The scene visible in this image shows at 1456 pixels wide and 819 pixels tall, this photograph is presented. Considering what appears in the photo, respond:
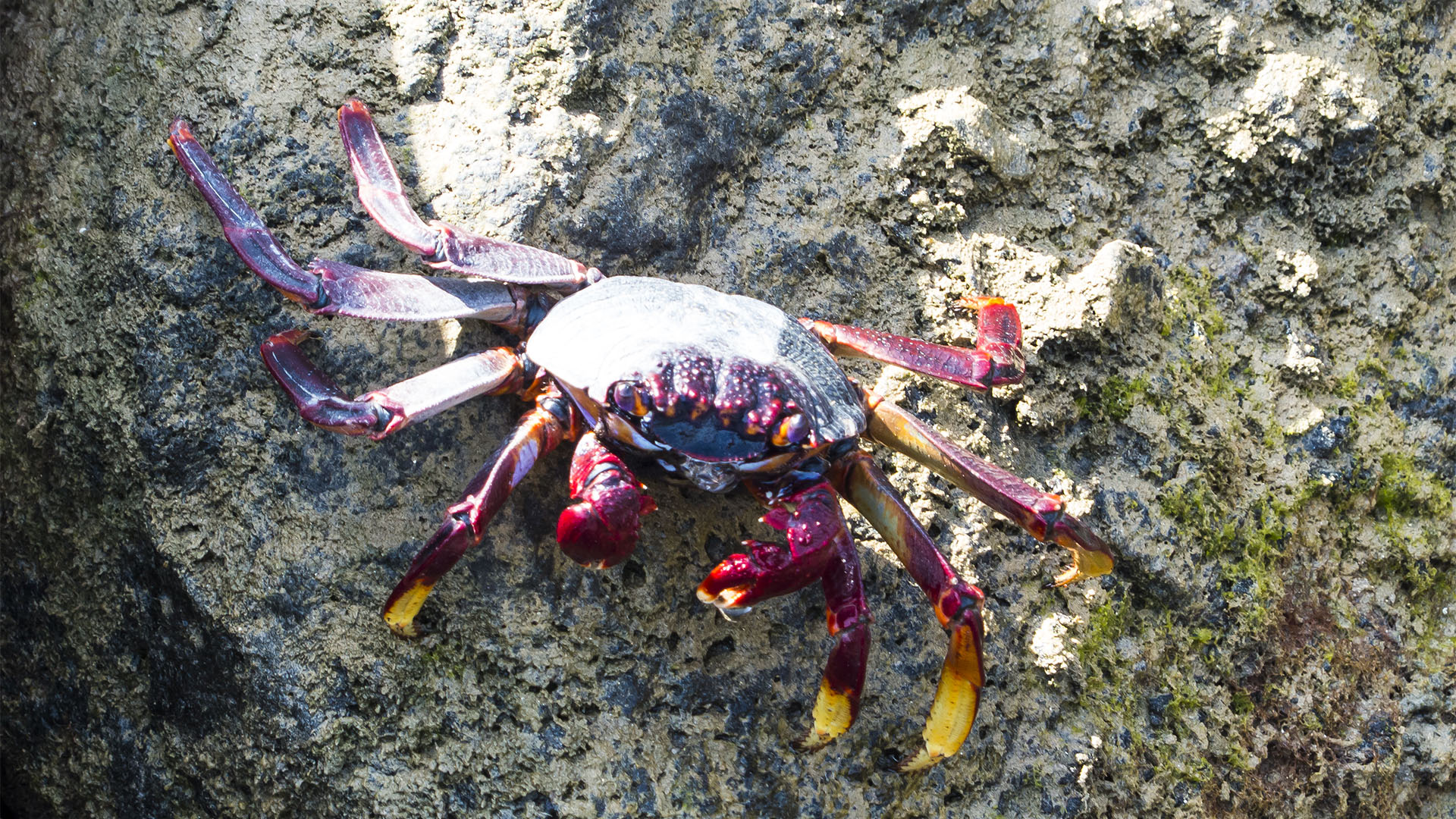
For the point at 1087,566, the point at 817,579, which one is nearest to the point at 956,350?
the point at 1087,566

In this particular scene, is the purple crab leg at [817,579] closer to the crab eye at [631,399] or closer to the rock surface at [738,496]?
the rock surface at [738,496]

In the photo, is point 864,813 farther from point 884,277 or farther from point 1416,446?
point 1416,446

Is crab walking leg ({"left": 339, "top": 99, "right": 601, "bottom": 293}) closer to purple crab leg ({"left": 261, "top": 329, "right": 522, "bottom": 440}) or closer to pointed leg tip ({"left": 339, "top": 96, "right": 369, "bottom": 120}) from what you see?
pointed leg tip ({"left": 339, "top": 96, "right": 369, "bottom": 120})

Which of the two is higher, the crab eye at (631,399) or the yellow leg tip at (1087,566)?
the crab eye at (631,399)

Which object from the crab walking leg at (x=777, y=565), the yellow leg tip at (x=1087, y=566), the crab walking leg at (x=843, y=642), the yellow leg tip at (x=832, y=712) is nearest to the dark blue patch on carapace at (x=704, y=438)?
the crab walking leg at (x=777, y=565)

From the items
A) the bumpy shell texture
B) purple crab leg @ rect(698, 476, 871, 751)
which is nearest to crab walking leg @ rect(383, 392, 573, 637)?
the bumpy shell texture

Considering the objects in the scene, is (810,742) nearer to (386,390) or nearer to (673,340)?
(673,340)
